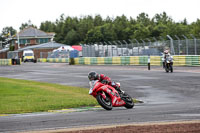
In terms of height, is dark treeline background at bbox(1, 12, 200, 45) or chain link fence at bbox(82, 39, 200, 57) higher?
dark treeline background at bbox(1, 12, 200, 45)

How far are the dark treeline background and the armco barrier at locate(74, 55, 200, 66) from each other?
138 ft

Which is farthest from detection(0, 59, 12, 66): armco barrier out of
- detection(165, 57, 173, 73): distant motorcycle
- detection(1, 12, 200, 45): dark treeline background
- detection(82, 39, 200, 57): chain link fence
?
detection(165, 57, 173, 73): distant motorcycle

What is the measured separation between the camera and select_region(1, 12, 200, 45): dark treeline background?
347 feet

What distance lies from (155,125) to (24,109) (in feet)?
20.9

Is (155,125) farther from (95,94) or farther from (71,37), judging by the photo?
(71,37)

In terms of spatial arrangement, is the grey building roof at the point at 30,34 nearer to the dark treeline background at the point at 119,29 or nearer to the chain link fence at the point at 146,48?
the dark treeline background at the point at 119,29

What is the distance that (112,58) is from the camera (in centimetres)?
5091

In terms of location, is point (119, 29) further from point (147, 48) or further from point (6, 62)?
point (147, 48)

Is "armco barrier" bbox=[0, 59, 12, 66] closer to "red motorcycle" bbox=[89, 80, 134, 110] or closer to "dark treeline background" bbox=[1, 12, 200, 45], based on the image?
"dark treeline background" bbox=[1, 12, 200, 45]

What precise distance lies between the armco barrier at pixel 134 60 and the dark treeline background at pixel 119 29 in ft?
138

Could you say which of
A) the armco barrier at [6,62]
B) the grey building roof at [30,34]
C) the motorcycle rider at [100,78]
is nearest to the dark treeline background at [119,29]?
the grey building roof at [30,34]

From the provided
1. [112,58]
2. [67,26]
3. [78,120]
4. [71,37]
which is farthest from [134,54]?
[67,26]

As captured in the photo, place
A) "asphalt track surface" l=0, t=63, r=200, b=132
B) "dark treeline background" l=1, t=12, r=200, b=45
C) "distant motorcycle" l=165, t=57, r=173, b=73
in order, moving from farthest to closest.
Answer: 1. "dark treeline background" l=1, t=12, r=200, b=45
2. "distant motorcycle" l=165, t=57, r=173, b=73
3. "asphalt track surface" l=0, t=63, r=200, b=132

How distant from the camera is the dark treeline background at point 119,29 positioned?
105688 mm
